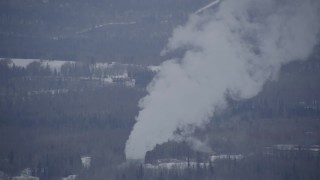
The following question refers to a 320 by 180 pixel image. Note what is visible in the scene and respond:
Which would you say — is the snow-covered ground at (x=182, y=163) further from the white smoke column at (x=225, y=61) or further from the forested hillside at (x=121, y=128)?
the white smoke column at (x=225, y=61)

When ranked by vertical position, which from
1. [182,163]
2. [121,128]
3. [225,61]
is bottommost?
[182,163]

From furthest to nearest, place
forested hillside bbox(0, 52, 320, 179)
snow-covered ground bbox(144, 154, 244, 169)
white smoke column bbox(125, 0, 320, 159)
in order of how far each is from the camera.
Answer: white smoke column bbox(125, 0, 320, 159) < snow-covered ground bbox(144, 154, 244, 169) < forested hillside bbox(0, 52, 320, 179)

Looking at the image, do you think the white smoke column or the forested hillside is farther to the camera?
the white smoke column

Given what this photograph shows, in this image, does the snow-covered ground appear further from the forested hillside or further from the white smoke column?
the white smoke column

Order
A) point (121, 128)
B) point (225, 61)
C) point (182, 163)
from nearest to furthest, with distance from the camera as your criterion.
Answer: point (182, 163) < point (225, 61) < point (121, 128)

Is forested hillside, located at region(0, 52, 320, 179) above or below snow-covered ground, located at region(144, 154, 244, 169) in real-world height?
A: above

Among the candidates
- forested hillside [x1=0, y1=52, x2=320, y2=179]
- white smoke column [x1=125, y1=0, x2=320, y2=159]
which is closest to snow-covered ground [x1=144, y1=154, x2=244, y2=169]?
forested hillside [x1=0, y1=52, x2=320, y2=179]

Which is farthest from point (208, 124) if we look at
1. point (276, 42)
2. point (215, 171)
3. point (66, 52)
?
point (66, 52)

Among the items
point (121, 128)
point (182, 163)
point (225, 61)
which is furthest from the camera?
point (121, 128)

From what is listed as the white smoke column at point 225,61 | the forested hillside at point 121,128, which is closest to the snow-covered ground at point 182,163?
the forested hillside at point 121,128

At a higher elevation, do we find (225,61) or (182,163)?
(225,61)
